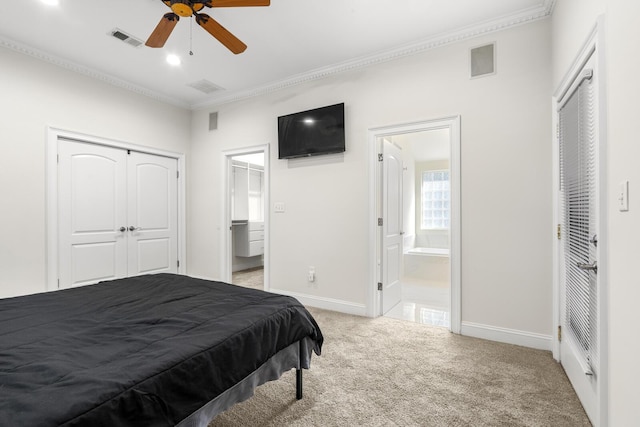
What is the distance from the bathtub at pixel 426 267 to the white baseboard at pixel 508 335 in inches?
94.8

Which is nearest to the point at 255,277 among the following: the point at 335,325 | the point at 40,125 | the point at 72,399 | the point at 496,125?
the point at 335,325

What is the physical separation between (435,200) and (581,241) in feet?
18.9

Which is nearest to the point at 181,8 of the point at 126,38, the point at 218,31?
the point at 218,31

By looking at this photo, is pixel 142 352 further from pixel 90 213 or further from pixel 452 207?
pixel 90 213

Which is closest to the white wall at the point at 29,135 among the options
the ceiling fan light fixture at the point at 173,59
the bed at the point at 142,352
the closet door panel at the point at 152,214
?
the closet door panel at the point at 152,214

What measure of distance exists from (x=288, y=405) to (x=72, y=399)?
1.23m

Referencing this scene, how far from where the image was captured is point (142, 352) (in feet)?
3.80

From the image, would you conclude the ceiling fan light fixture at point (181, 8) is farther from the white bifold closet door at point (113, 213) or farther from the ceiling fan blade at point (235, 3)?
the white bifold closet door at point (113, 213)

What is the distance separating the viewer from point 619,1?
50.1 inches

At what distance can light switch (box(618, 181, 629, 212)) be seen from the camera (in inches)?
47.3

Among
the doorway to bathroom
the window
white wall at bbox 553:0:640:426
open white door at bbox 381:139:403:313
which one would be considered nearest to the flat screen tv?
open white door at bbox 381:139:403:313

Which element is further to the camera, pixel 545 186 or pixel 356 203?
pixel 356 203

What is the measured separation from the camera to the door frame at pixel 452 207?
9.42ft

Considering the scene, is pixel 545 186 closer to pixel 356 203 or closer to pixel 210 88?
pixel 356 203
